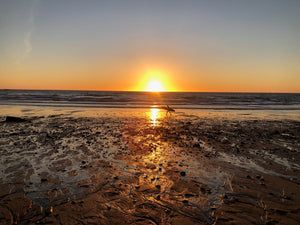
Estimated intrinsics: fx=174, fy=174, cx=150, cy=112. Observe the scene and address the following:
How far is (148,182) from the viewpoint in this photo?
507 centimetres

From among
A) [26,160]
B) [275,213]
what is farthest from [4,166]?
[275,213]

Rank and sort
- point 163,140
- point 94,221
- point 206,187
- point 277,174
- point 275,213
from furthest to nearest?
1. point 163,140
2. point 277,174
3. point 206,187
4. point 275,213
5. point 94,221

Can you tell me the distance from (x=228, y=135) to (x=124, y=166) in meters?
7.45

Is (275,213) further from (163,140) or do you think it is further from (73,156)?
(73,156)

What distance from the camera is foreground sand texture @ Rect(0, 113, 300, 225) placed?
3754 mm

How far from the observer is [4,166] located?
600 cm

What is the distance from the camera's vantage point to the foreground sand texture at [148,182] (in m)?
3.75

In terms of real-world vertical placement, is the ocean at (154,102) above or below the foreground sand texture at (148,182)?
above

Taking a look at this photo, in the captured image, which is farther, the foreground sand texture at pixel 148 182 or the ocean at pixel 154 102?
the ocean at pixel 154 102

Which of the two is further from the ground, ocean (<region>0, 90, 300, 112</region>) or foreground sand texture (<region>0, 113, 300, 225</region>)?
ocean (<region>0, 90, 300, 112</region>)

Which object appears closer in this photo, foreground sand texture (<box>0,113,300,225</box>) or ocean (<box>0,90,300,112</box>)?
foreground sand texture (<box>0,113,300,225</box>)

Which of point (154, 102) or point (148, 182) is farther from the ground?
point (154, 102)

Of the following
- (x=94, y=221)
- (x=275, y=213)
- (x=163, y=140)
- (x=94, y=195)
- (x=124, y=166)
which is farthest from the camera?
(x=163, y=140)

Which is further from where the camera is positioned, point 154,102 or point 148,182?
point 154,102
